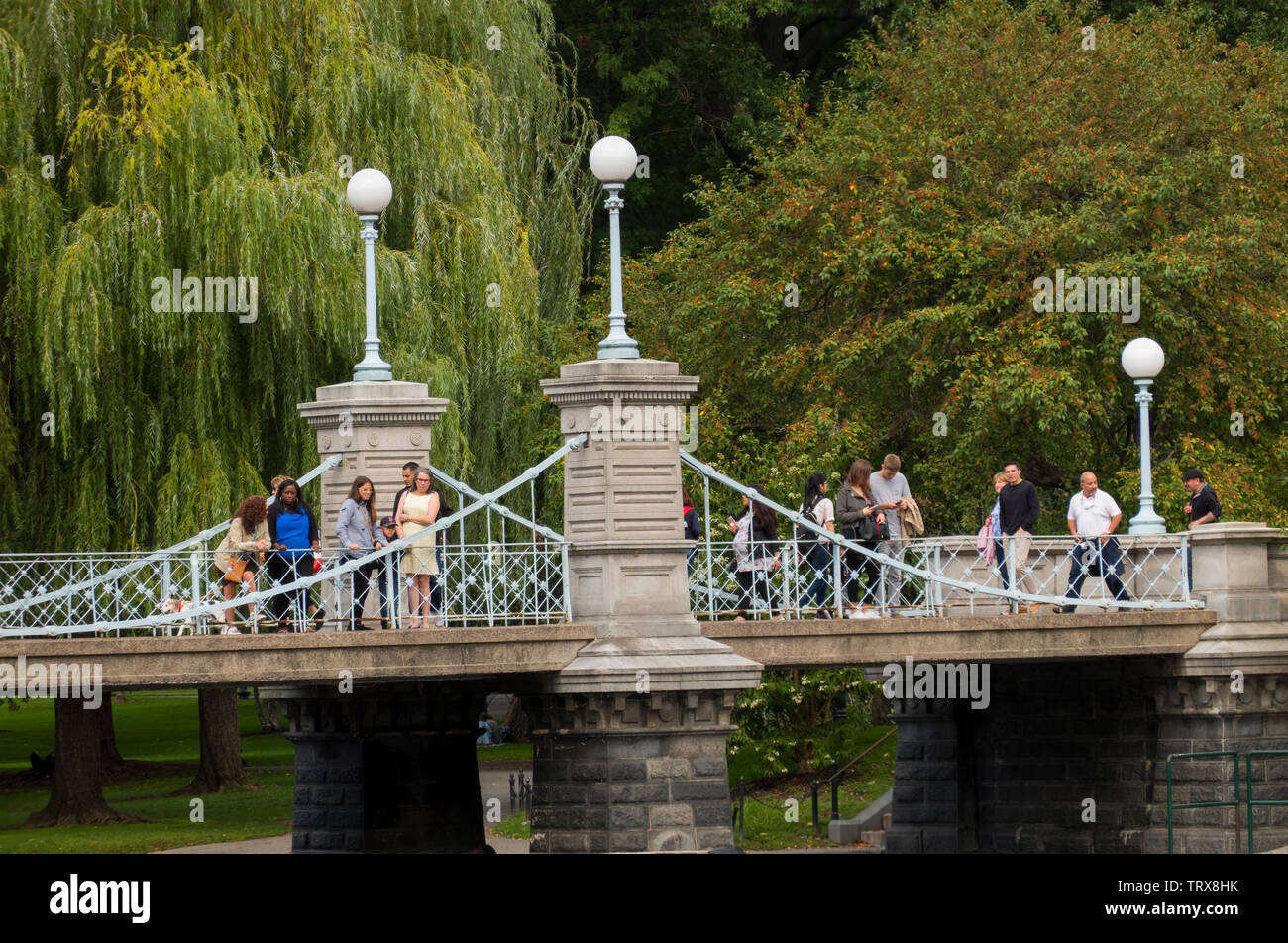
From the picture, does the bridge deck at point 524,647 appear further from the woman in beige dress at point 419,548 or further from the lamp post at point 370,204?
the lamp post at point 370,204

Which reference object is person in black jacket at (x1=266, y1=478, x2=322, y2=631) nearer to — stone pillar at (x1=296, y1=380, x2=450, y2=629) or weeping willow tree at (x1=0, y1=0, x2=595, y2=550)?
stone pillar at (x1=296, y1=380, x2=450, y2=629)

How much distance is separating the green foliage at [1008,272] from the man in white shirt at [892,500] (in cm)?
533

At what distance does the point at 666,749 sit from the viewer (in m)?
19.5

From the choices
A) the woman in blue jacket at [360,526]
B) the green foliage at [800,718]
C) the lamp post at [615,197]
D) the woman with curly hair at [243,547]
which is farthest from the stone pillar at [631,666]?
the green foliage at [800,718]

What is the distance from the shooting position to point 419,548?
19.5m

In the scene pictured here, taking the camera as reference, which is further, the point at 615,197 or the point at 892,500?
the point at 892,500

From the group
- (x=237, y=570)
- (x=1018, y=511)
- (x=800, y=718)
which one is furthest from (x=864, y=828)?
(x=237, y=570)

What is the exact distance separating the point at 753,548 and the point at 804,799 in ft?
37.9

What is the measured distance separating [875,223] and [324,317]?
25.1ft

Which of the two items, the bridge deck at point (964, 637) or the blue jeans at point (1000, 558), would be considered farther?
the blue jeans at point (1000, 558)

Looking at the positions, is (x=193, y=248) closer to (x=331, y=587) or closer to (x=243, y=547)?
(x=331, y=587)

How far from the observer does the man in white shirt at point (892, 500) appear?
72.6 ft
